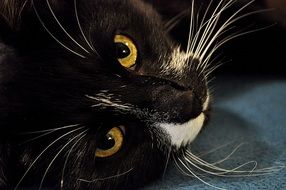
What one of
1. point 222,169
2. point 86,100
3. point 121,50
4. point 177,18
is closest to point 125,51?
point 121,50

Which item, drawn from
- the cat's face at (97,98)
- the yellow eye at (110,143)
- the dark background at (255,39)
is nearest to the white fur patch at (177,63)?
the cat's face at (97,98)

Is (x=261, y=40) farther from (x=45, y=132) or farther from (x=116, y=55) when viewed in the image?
(x=45, y=132)

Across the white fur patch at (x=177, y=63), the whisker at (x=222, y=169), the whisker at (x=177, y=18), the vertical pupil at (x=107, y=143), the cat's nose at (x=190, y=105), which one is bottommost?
the vertical pupil at (x=107, y=143)

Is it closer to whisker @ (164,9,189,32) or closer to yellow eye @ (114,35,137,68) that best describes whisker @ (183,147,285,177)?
yellow eye @ (114,35,137,68)

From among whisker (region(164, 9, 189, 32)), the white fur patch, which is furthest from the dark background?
the white fur patch

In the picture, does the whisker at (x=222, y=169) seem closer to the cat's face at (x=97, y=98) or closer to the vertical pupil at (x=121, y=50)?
the cat's face at (x=97, y=98)

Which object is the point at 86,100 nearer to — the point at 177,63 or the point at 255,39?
the point at 177,63
